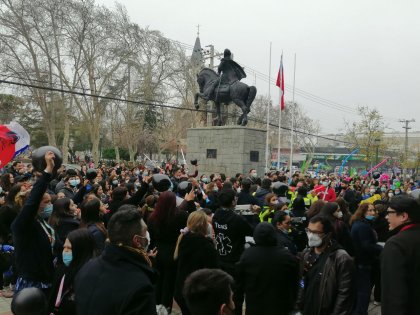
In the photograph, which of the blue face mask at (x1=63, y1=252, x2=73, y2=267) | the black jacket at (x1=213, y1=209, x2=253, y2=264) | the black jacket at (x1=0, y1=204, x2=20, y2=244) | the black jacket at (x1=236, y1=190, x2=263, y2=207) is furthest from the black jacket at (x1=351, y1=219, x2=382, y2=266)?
the black jacket at (x1=0, y1=204, x2=20, y2=244)

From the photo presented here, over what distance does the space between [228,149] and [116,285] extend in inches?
657

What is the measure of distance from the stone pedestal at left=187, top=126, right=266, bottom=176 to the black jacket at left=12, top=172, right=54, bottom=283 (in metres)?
14.9

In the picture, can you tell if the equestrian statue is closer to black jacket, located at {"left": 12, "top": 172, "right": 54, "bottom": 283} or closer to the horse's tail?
the horse's tail

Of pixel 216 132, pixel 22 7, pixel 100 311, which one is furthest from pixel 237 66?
pixel 22 7

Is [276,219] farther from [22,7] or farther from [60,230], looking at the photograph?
[22,7]

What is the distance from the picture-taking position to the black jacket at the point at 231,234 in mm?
5402

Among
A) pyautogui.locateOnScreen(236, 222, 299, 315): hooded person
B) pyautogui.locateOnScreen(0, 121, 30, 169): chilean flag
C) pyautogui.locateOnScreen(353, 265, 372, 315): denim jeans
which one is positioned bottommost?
pyautogui.locateOnScreen(353, 265, 372, 315): denim jeans

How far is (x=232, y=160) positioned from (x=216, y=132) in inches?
62.8

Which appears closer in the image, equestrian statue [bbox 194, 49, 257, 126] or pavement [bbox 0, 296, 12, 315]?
pavement [bbox 0, 296, 12, 315]

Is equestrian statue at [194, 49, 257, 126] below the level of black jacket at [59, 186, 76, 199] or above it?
above

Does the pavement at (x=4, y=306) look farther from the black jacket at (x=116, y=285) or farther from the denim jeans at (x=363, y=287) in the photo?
the denim jeans at (x=363, y=287)

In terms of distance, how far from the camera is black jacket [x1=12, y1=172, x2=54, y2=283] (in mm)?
3656

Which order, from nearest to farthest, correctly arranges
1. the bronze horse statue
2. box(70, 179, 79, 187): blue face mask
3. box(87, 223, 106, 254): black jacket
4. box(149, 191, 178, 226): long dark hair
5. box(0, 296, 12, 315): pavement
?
box(87, 223, 106, 254): black jacket < box(149, 191, 178, 226): long dark hair < box(0, 296, 12, 315): pavement < box(70, 179, 79, 187): blue face mask < the bronze horse statue

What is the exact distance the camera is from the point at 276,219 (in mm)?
5465
